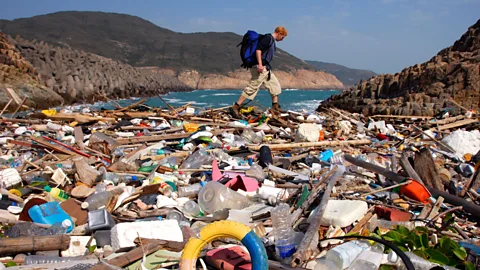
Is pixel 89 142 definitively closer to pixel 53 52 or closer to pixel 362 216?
pixel 362 216

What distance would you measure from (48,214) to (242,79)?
3798 inches

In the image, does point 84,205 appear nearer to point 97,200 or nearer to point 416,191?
point 97,200

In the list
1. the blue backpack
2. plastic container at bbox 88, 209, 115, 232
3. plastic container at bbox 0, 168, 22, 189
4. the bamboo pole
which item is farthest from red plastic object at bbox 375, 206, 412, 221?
the blue backpack

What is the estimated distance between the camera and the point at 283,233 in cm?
265

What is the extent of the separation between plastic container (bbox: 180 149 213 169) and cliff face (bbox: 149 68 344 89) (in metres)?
86.9

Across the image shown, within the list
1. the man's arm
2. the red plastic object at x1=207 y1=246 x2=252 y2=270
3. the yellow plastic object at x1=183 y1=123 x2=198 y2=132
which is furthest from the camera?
the man's arm

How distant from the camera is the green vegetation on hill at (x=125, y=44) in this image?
103562mm

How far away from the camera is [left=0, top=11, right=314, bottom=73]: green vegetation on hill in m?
104

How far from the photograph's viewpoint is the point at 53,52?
31.9 metres

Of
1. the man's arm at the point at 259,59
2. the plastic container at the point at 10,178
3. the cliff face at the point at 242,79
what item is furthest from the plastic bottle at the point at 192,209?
the cliff face at the point at 242,79

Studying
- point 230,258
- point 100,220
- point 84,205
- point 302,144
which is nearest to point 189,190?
point 84,205

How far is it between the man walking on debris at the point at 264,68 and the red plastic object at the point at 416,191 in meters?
4.83

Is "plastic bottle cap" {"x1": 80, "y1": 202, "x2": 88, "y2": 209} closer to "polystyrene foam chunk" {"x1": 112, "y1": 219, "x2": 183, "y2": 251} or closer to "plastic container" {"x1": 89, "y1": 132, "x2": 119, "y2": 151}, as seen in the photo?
"polystyrene foam chunk" {"x1": 112, "y1": 219, "x2": 183, "y2": 251}

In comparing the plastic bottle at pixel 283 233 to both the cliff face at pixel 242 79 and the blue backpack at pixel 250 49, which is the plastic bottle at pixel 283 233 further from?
the cliff face at pixel 242 79
